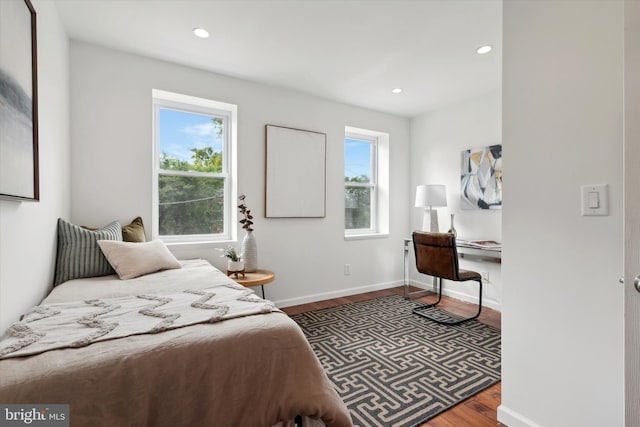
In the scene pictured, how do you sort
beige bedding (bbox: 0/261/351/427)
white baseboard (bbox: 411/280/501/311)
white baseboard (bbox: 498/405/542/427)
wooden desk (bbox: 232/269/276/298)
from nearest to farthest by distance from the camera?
1. beige bedding (bbox: 0/261/351/427)
2. white baseboard (bbox: 498/405/542/427)
3. wooden desk (bbox: 232/269/276/298)
4. white baseboard (bbox: 411/280/501/311)

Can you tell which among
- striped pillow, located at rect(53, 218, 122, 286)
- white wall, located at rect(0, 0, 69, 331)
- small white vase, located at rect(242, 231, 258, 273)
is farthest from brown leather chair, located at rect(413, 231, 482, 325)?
white wall, located at rect(0, 0, 69, 331)

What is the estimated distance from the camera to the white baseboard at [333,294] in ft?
10.9

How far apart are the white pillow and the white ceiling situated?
159 cm

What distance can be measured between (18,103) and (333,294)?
316 centimetres

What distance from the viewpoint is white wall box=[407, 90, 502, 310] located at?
10.9ft

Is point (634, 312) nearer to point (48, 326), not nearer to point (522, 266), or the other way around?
point (522, 266)

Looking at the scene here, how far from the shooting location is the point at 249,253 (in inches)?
111

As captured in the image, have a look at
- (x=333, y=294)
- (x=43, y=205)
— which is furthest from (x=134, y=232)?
(x=333, y=294)

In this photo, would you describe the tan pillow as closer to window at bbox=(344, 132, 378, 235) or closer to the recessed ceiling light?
the recessed ceiling light

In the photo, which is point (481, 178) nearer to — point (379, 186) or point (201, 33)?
point (379, 186)

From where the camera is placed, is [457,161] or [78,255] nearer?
[78,255]

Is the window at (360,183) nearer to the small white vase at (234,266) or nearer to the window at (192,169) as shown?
the window at (192,169)

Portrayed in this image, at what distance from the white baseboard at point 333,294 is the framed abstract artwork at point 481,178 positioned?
1449 millimetres

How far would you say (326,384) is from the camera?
1.18 meters
